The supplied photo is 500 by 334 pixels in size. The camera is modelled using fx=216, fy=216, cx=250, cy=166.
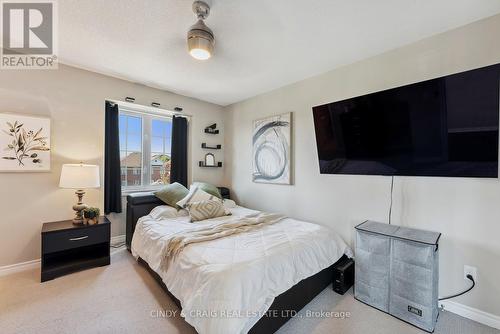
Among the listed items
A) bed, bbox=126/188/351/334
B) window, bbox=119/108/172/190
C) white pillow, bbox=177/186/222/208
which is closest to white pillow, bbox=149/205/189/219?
white pillow, bbox=177/186/222/208

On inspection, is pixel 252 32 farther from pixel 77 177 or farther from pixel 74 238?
pixel 74 238

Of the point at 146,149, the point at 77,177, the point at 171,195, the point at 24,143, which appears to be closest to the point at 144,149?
the point at 146,149

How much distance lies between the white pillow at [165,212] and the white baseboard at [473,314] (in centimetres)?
297

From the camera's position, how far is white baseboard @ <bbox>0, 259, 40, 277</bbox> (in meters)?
2.42

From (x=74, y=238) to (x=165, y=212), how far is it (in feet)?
3.22

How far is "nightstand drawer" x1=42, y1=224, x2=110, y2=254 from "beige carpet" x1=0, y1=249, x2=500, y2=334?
0.35 meters

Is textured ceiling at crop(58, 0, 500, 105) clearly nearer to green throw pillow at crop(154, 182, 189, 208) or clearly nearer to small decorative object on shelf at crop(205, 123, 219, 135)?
small decorative object on shelf at crop(205, 123, 219, 135)

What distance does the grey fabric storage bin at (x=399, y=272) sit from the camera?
5.65 feet

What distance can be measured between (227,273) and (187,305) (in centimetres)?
38

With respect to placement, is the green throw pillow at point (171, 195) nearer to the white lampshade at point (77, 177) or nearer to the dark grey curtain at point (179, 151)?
the dark grey curtain at point (179, 151)

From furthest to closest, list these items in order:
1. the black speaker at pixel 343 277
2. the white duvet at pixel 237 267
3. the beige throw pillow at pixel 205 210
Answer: the beige throw pillow at pixel 205 210, the black speaker at pixel 343 277, the white duvet at pixel 237 267

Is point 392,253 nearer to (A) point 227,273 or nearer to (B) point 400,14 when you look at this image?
(A) point 227,273

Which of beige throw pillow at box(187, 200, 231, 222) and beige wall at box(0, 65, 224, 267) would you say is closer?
beige wall at box(0, 65, 224, 267)

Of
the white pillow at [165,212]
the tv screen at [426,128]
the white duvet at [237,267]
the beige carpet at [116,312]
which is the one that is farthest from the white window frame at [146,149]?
the tv screen at [426,128]
